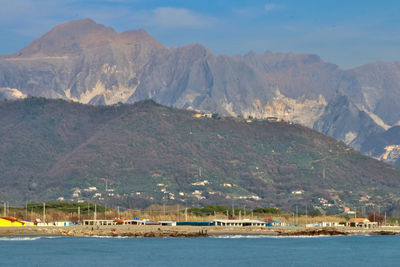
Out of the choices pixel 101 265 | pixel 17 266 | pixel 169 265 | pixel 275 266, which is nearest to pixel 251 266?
pixel 275 266

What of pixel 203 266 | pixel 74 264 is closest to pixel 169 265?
pixel 203 266

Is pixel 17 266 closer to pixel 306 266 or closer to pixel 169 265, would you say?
pixel 169 265

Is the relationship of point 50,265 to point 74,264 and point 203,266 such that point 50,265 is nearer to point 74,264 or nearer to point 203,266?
point 74,264

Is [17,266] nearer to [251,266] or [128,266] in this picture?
[128,266]

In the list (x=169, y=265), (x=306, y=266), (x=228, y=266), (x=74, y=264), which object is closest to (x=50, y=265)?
(x=74, y=264)

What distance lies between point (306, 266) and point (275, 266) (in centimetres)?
667

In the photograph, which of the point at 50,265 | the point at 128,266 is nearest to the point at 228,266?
the point at 128,266

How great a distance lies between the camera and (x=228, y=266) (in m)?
198

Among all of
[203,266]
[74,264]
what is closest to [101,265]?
[74,264]

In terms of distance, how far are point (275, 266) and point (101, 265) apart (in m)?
37.3

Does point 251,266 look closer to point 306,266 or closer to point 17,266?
point 306,266

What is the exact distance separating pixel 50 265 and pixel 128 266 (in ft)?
54.8

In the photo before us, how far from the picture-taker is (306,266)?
199375mm

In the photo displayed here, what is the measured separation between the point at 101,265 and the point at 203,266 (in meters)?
21.8
